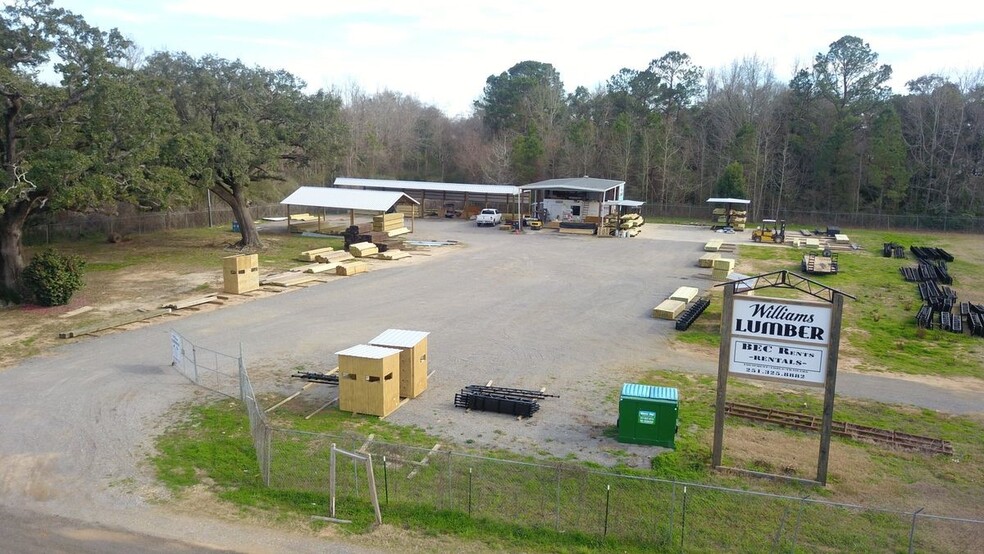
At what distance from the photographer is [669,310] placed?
86.0 feet

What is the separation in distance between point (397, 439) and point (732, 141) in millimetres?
69352

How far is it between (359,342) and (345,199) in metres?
31.0

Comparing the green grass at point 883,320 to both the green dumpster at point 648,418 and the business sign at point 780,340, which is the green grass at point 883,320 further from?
the green dumpster at point 648,418

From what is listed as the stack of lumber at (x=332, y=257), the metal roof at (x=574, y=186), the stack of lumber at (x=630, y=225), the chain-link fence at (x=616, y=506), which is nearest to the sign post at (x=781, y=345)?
the chain-link fence at (x=616, y=506)

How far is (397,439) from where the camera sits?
14.6m

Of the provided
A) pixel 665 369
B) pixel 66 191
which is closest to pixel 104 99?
pixel 66 191

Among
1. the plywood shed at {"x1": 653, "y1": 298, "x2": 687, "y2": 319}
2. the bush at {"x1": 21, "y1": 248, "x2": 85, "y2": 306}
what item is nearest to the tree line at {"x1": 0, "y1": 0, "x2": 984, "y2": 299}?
the bush at {"x1": 21, "y1": 248, "x2": 85, "y2": 306}

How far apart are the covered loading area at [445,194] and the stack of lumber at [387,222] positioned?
12.2 m

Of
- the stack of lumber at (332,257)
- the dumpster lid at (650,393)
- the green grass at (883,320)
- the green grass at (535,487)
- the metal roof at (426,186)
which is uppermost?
the metal roof at (426,186)

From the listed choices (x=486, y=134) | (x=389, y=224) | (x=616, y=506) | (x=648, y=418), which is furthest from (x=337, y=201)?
(x=486, y=134)

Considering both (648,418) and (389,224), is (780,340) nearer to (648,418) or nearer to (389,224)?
(648,418)

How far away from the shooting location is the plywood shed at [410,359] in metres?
16.8

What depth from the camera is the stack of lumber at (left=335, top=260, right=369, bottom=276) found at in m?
34.8

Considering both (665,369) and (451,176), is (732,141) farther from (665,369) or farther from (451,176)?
(665,369)
